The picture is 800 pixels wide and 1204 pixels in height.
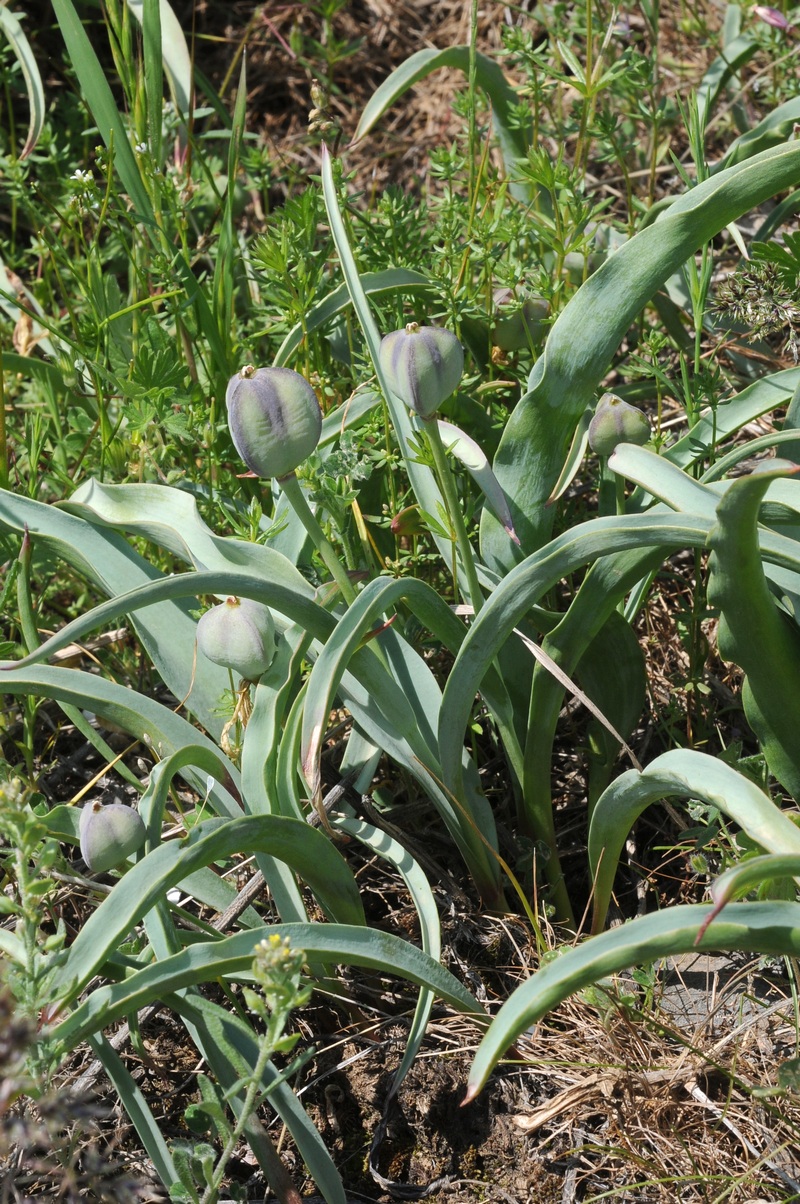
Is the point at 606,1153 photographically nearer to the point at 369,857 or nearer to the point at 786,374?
the point at 369,857

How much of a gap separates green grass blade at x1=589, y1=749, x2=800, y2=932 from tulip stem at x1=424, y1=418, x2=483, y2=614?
293 millimetres

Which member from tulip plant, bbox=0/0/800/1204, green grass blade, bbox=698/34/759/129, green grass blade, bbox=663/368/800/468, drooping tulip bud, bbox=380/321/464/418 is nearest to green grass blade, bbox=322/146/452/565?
tulip plant, bbox=0/0/800/1204

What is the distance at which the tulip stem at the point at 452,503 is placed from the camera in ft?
3.85

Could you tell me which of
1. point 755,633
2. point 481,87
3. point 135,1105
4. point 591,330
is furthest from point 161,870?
point 481,87

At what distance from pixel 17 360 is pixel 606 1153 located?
4.83 ft

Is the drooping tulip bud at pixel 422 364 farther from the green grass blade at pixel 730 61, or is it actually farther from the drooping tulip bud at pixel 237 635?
the green grass blade at pixel 730 61

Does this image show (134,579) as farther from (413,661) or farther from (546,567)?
(546,567)

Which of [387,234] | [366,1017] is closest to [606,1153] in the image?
[366,1017]

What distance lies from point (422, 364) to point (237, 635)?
1.16 feet

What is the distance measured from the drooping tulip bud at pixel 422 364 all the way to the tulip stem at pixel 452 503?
0.10ft

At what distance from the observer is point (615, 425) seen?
128cm

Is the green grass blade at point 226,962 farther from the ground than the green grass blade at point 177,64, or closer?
closer

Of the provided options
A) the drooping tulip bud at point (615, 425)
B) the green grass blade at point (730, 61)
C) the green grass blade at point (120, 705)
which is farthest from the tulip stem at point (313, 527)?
the green grass blade at point (730, 61)

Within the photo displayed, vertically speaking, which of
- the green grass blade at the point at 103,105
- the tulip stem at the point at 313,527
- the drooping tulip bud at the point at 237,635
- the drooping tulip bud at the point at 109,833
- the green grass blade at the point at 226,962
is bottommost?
the green grass blade at the point at 226,962
